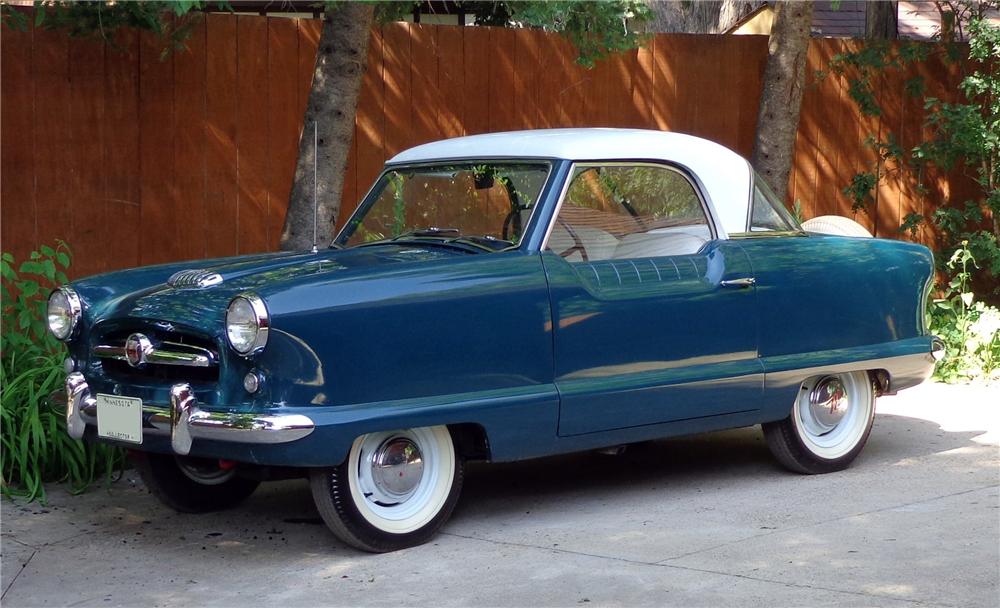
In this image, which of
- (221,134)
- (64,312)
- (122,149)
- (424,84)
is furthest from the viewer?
(424,84)

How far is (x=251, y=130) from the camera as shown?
29.0ft

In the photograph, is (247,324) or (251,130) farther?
(251,130)

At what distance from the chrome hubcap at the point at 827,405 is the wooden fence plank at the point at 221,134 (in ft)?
13.2

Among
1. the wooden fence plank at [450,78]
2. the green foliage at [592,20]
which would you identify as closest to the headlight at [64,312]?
the green foliage at [592,20]

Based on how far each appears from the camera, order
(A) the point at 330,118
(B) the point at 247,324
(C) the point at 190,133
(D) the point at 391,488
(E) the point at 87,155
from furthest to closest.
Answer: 1. (C) the point at 190,133
2. (E) the point at 87,155
3. (A) the point at 330,118
4. (D) the point at 391,488
5. (B) the point at 247,324

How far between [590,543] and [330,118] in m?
3.31

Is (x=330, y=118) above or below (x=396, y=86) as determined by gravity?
below

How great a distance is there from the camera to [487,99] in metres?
9.66

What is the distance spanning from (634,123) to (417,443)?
17.8 feet

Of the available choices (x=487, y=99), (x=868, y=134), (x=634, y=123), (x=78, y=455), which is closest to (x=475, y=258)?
(x=78, y=455)

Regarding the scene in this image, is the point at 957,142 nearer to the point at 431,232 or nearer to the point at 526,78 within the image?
the point at 526,78

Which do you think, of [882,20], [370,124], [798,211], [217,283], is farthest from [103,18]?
[882,20]

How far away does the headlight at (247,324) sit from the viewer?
484 centimetres

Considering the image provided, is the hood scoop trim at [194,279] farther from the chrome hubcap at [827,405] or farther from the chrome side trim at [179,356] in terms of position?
the chrome hubcap at [827,405]
